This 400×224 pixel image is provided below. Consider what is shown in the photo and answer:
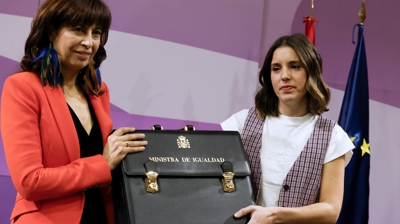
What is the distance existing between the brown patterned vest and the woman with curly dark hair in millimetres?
449

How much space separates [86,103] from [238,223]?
68 centimetres

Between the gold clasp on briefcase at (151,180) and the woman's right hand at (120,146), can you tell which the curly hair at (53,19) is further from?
the gold clasp on briefcase at (151,180)

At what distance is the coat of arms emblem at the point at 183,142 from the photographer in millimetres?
1716

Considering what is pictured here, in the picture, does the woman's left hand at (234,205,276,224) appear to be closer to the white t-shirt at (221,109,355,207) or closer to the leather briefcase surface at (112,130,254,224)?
the leather briefcase surface at (112,130,254,224)

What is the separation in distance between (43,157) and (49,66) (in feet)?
0.98

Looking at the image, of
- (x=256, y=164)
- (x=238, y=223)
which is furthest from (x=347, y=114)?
(x=238, y=223)

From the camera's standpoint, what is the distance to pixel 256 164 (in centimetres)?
184

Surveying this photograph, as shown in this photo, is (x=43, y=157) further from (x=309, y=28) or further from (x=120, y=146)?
(x=309, y=28)

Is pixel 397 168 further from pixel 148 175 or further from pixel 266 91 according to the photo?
pixel 148 175

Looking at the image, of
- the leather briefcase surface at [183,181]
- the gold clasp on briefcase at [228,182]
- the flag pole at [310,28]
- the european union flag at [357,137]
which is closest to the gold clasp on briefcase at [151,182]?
the leather briefcase surface at [183,181]

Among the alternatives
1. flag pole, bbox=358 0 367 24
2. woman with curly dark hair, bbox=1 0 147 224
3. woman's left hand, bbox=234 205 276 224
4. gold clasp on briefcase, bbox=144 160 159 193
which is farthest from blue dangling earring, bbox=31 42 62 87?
flag pole, bbox=358 0 367 24

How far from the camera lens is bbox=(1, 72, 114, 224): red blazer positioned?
4.99 ft

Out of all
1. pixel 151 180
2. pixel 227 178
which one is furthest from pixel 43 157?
pixel 227 178

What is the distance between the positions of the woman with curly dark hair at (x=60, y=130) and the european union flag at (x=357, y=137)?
1.83m
